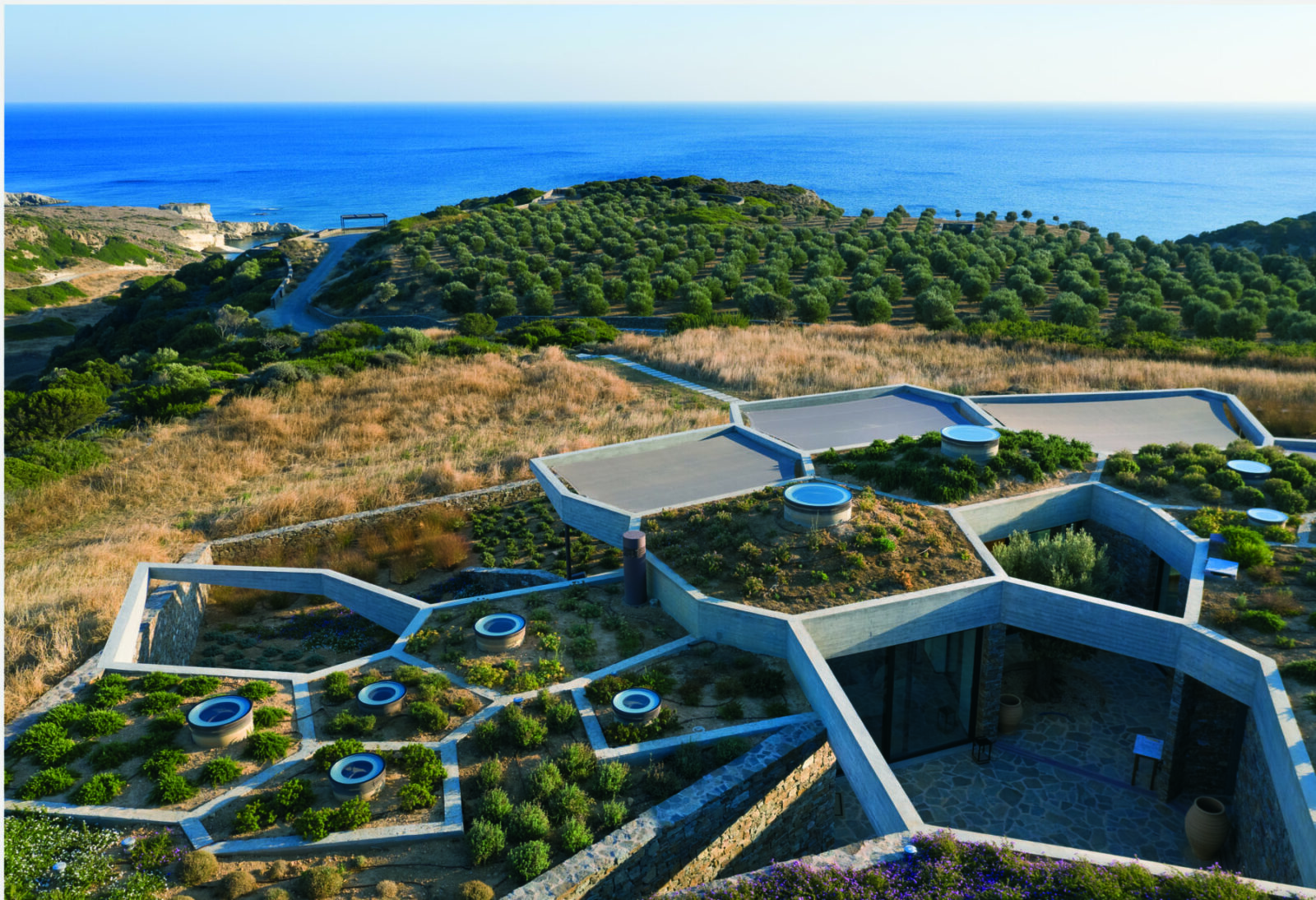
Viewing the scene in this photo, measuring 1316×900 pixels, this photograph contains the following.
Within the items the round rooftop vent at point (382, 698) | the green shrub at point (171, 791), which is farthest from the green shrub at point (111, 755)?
the round rooftop vent at point (382, 698)

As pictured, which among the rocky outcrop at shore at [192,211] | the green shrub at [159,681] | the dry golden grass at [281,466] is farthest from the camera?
the rocky outcrop at shore at [192,211]

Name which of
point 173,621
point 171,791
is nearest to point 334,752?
point 171,791

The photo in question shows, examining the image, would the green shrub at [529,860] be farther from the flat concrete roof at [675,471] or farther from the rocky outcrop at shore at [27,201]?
the rocky outcrop at shore at [27,201]

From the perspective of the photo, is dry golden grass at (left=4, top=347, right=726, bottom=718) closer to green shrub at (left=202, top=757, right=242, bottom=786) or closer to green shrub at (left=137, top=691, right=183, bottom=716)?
green shrub at (left=137, top=691, right=183, bottom=716)

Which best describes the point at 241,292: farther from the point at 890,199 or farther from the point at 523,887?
the point at 890,199

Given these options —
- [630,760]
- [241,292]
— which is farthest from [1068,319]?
[241,292]

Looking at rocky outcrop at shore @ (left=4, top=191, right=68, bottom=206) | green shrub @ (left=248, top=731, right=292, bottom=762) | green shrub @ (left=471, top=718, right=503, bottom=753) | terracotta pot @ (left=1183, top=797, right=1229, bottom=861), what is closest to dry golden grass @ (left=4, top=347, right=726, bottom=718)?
green shrub @ (left=248, top=731, right=292, bottom=762)
